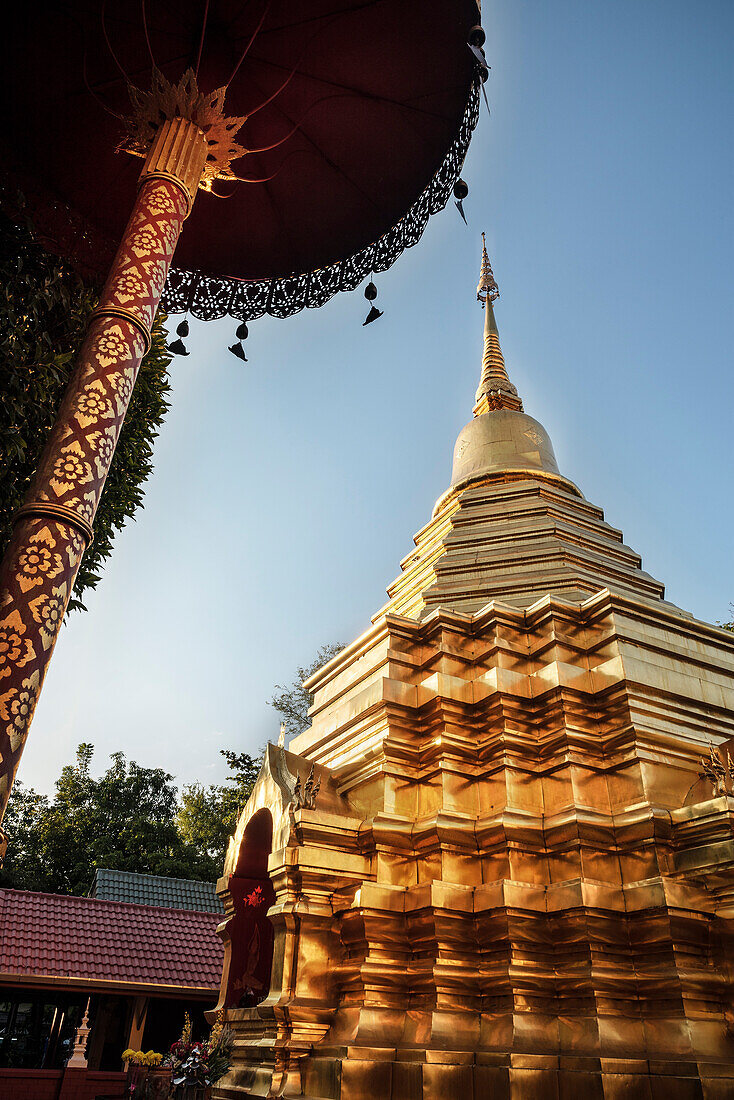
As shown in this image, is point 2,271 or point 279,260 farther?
point 279,260

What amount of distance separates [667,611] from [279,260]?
520cm

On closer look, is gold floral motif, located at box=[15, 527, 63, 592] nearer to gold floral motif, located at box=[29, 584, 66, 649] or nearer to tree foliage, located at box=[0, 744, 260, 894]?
gold floral motif, located at box=[29, 584, 66, 649]

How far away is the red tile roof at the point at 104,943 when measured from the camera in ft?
39.1

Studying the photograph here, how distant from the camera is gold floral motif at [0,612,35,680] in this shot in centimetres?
284

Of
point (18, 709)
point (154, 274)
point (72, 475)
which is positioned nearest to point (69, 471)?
point (72, 475)

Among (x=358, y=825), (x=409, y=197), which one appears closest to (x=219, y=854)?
(x=358, y=825)

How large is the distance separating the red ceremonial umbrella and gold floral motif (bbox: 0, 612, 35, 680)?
882 millimetres

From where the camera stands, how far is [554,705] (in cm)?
646

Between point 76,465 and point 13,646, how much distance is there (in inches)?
34.5

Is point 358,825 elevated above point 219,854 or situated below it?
below

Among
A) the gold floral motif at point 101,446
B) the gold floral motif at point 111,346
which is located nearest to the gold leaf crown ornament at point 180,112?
the gold floral motif at point 111,346

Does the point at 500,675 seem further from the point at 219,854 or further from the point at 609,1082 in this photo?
the point at 219,854

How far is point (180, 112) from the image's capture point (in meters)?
4.86

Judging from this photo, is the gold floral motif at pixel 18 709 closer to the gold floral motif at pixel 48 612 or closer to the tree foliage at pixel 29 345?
the gold floral motif at pixel 48 612
